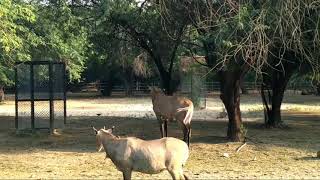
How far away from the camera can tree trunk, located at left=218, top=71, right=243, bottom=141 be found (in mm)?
17453

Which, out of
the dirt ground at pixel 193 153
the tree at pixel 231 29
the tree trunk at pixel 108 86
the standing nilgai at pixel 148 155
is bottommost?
the dirt ground at pixel 193 153

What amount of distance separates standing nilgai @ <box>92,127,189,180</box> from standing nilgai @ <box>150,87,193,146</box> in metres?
6.56

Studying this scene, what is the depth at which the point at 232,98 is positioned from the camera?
57.8 feet

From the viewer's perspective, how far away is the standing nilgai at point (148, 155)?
30.3 ft

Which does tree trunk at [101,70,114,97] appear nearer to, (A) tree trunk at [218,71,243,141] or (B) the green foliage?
(B) the green foliage

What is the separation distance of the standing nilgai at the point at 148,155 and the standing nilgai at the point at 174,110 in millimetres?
6564

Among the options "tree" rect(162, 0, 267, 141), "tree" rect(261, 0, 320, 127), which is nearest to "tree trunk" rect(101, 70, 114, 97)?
"tree" rect(261, 0, 320, 127)

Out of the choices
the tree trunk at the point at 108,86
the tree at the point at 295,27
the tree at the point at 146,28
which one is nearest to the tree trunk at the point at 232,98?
the tree at the point at 295,27

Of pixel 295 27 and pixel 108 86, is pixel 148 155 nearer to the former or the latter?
pixel 295 27

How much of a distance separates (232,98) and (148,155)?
28.5 feet

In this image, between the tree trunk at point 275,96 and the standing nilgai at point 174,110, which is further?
the tree trunk at point 275,96

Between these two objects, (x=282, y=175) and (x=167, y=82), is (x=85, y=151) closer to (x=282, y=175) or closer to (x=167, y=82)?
(x=282, y=175)

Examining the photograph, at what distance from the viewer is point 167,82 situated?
25.1m

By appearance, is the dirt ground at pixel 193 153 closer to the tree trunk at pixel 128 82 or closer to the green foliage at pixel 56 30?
the green foliage at pixel 56 30
